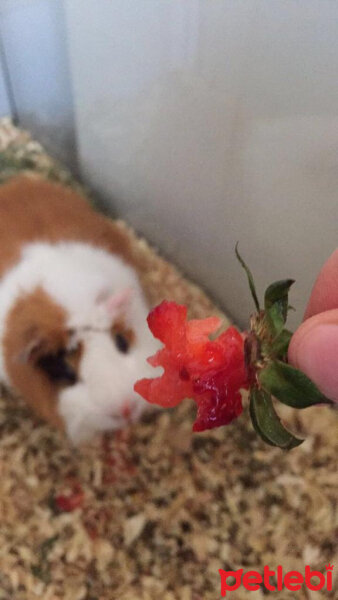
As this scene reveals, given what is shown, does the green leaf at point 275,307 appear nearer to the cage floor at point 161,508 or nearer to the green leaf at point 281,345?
the green leaf at point 281,345

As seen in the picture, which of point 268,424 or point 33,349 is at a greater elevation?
point 268,424

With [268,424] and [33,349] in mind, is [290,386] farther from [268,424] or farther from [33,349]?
[33,349]

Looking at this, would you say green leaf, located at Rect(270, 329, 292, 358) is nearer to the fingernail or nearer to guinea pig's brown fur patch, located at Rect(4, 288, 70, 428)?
the fingernail

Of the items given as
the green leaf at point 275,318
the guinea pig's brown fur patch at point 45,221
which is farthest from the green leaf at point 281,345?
the guinea pig's brown fur patch at point 45,221

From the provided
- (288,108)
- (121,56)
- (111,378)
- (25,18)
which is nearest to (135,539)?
(111,378)

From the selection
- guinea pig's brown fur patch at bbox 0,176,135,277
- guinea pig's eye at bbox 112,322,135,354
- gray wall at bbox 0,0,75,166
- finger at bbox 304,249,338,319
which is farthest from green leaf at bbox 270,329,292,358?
gray wall at bbox 0,0,75,166

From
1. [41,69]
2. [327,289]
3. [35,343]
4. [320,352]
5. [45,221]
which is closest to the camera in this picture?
[320,352]

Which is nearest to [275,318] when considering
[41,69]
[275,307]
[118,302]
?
[275,307]

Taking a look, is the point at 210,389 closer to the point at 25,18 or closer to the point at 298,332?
the point at 298,332
